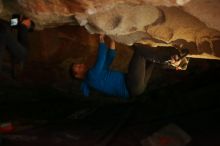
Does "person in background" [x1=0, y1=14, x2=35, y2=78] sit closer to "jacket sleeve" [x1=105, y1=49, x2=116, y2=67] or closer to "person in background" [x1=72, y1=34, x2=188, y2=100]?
"person in background" [x1=72, y1=34, x2=188, y2=100]

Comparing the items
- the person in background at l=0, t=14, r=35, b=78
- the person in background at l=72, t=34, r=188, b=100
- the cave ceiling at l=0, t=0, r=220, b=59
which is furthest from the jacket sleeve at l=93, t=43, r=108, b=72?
the person in background at l=0, t=14, r=35, b=78

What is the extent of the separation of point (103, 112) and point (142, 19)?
257cm

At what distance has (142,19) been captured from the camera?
98.0 inches

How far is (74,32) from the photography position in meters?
4.20


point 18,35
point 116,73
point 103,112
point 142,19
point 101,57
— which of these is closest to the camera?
point 142,19

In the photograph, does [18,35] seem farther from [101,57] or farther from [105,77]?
[105,77]

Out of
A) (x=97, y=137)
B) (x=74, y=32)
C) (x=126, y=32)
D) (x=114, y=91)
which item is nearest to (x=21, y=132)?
(x=97, y=137)

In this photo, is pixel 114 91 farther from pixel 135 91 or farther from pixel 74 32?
pixel 74 32

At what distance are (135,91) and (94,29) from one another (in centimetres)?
109

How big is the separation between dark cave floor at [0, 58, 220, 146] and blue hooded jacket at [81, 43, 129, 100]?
53 cm

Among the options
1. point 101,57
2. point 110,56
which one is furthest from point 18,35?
point 110,56

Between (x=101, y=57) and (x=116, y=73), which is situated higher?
(x=101, y=57)

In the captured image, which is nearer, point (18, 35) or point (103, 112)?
point (18, 35)

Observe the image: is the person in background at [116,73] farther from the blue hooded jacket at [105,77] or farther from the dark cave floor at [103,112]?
the dark cave floor at [103,112]
